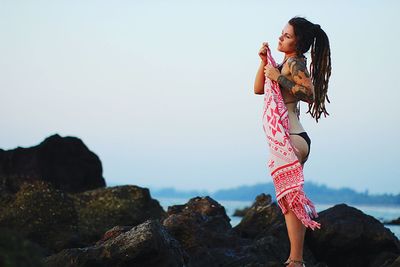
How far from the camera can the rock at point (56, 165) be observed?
29.0 m

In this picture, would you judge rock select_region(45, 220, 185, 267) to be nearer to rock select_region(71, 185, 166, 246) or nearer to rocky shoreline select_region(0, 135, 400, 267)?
rocky shoreline select_region(0, 135, 400, 267)

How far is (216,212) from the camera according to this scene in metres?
16.0

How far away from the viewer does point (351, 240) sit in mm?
13281

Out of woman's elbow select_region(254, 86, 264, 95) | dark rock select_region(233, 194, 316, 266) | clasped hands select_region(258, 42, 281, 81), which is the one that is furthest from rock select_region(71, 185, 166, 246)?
clasped hands select_region(258, 42, 281, 81)

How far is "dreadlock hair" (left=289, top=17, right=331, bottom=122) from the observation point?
8.70 metres

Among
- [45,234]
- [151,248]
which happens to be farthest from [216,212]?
[151,248]

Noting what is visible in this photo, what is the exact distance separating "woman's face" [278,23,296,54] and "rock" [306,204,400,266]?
5.30 m

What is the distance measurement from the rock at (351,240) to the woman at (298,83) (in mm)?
4768

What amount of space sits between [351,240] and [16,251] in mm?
9260

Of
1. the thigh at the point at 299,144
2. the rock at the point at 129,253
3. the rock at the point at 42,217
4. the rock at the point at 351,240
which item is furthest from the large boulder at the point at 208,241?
the rock at the point at 42,217

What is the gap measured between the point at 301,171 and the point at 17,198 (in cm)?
1127

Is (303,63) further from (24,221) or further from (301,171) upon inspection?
(24,221)

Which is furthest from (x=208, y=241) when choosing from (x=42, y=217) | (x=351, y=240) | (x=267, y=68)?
(x=42, y=217)

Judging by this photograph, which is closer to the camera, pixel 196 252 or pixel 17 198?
pixel 196 252
